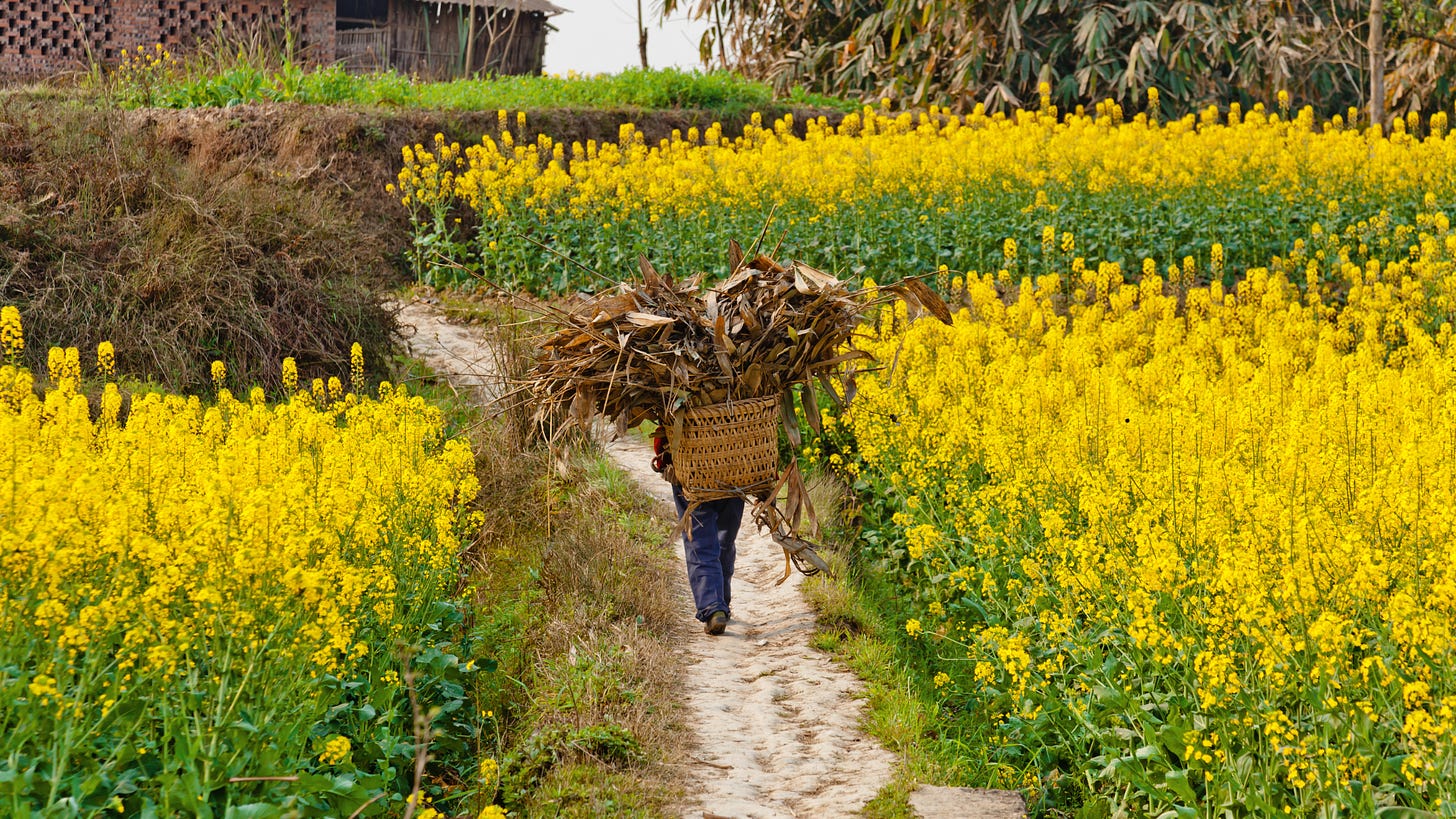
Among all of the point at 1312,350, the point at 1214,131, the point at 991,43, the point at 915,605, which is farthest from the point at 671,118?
the point at 915,605

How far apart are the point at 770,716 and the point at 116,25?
18.9 meters

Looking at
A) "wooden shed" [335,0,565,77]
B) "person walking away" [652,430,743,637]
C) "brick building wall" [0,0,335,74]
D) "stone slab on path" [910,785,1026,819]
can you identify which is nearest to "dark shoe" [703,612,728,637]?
"person walking away" [652,430,743,637]

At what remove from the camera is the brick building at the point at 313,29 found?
1962 cm

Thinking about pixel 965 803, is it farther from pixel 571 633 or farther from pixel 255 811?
pixel 255 811

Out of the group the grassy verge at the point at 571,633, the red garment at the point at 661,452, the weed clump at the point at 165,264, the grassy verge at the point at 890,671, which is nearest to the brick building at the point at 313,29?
the weed clump at the point at 165,264

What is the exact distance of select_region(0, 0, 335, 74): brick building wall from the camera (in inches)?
770

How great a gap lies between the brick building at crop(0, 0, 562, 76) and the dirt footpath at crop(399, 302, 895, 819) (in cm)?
1445

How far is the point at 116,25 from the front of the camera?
20141 mm

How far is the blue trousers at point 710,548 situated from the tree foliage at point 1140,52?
13.5 meters

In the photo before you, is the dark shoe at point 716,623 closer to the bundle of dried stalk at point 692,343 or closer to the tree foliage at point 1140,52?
the bundle of dried stalk at point 692,343

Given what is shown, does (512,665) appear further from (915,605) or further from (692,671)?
(915,605)

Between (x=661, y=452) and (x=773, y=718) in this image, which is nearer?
(x=773, y=718)

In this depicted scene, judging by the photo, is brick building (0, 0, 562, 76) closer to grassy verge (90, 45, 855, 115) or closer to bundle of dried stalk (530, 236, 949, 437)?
grassy verge (90, 45, 855, 115)

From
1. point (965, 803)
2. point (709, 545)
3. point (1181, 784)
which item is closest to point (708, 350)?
point (709, 545)
